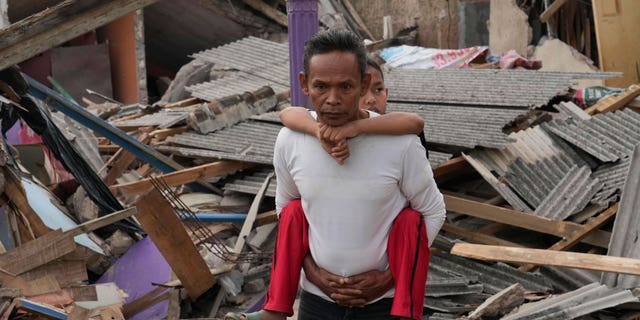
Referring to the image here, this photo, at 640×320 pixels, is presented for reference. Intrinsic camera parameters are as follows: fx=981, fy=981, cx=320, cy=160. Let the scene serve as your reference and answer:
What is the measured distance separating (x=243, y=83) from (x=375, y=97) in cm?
636

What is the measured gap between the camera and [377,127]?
10.2 feet

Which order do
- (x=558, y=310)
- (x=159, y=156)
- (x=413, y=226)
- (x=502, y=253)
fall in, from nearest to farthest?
(x=413, y=226) < (x=502, y=253) < (x=558, y=310) < (x=159, y=156)

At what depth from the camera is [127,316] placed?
655 centimetres

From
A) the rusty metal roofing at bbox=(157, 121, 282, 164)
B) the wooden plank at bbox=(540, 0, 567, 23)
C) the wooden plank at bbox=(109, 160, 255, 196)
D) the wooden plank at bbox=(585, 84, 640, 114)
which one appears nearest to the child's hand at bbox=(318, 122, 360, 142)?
the wooden plank at bbox=(109, 160, 255, 196)

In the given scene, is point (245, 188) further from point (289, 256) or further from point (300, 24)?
point (289, 256)

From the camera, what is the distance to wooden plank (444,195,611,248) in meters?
7.08

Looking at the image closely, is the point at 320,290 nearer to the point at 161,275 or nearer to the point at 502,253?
the point at 502,253

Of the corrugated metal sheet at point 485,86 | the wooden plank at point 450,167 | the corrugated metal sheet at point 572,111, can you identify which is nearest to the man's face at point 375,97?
the wooden plank at point 450,167

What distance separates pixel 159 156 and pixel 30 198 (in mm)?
1612

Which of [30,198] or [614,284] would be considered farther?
[30,198]

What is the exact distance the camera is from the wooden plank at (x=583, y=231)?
7.03m

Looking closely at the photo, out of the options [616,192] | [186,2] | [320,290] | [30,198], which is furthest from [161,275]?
[186,2]

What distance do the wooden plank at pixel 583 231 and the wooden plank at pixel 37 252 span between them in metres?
3.23

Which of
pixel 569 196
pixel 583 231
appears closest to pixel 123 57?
pixel 569 196
